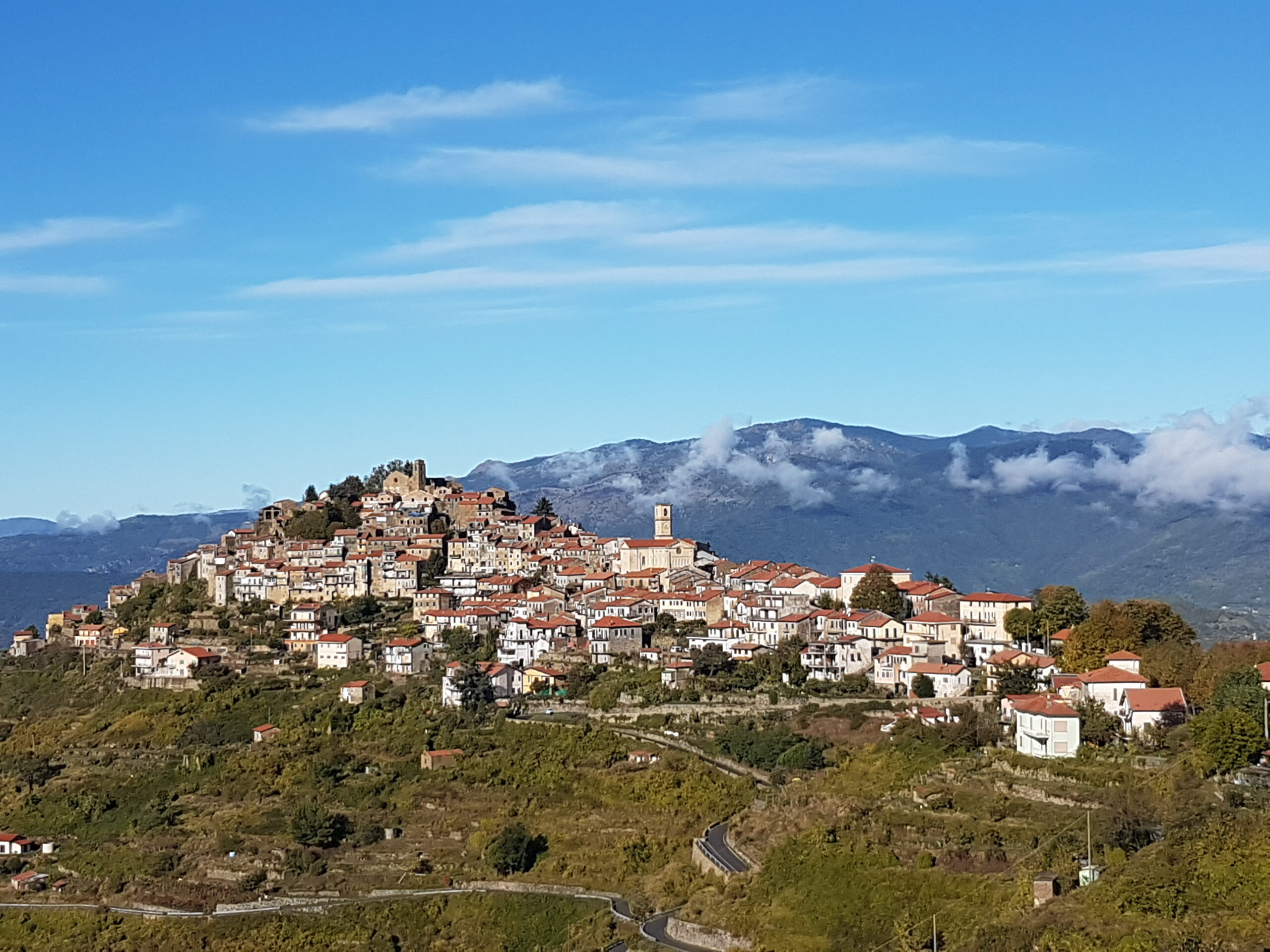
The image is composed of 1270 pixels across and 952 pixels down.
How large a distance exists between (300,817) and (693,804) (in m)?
10.4

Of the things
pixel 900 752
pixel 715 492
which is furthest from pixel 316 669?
pixel 715 492

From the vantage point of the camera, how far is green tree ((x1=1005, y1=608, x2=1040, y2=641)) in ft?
168

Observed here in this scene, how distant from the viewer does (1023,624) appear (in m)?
51.4

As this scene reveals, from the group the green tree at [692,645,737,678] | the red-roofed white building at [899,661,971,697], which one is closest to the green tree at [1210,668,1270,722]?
the red-roofed white building at [899,661,971,697]

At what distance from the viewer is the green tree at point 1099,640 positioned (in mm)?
45156

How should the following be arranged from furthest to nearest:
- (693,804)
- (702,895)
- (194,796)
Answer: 1. (194,796)
2. (693,804)
3. (702,895)

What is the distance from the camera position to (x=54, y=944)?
39.7 metres

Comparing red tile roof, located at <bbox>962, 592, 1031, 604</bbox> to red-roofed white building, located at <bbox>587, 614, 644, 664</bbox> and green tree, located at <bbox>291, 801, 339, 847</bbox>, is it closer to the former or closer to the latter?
red-roofed white building, located at <bbox>587, 614, 644, 664</bbox>

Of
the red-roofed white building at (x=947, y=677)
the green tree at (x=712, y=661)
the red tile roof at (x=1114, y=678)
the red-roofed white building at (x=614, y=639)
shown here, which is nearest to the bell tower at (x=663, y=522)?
the red-roofed white building at (x=614, y=639)

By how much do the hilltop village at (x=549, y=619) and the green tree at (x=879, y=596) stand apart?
0.23 feet

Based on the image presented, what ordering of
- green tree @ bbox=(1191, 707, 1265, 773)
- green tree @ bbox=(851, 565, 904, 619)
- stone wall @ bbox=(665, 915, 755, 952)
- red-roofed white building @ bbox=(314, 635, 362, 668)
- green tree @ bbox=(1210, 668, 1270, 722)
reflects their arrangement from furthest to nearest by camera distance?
red-roofed white building @ bbox=(314, 635, 362, 668) < green tree @ bbox=(851, 565, 904, 619) < green tree @ bbox=(1210, 668, 1270, 722) < green tree @ bbox=(1191, 707, 1265, 773) < stone wall @ bbox=(665, 915, 755, 952)

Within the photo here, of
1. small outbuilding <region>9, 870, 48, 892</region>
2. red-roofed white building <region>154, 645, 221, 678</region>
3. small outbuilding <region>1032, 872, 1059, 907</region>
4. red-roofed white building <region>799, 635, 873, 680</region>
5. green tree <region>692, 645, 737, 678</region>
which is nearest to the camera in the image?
small outbuilding <region>1032, 872, 1059, 907</region>

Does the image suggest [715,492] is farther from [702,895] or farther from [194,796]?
[702,895]

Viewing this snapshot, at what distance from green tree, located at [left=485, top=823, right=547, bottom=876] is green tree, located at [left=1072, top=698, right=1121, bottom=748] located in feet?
43.5
